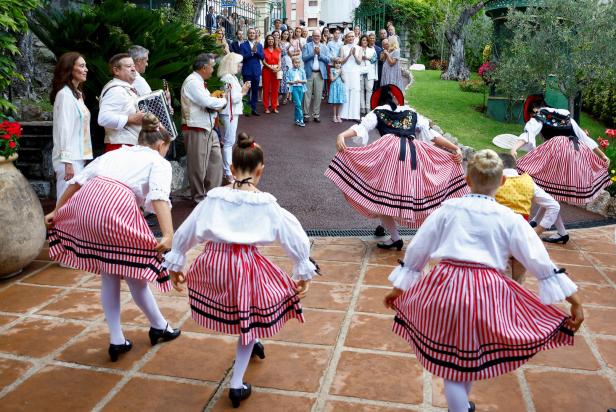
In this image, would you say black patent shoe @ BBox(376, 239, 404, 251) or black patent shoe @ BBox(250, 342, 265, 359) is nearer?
black patent shoe @ BBox(250, 342, 265, 359)

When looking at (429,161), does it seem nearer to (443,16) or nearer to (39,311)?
(39,311)

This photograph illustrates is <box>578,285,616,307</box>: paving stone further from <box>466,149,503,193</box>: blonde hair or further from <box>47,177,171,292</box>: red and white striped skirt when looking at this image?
<box>47,177,171,292</box>: red and white striped skirt

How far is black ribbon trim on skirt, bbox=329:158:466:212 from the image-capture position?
6418 mm

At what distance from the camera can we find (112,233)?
397 centimetres

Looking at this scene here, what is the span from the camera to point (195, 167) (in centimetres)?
866

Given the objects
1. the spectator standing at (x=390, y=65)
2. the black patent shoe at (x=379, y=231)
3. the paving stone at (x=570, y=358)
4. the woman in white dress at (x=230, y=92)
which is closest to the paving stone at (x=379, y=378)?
the paving stone at (x=570, y=358)

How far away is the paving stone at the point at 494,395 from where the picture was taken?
378cm

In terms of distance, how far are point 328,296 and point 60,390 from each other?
2.38m

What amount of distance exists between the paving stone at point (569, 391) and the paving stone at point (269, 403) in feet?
4.46

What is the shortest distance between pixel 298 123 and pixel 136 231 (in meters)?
10.7

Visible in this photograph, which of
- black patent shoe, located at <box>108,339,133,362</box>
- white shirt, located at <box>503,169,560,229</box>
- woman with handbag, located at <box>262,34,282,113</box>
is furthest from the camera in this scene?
woman with handbag, located at <box>262,34,282,113</box>

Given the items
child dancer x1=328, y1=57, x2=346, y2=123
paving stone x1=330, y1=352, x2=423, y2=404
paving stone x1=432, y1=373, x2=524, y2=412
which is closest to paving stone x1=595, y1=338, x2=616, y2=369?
paving stone x1=432, y1=373, x2=524, y2=412

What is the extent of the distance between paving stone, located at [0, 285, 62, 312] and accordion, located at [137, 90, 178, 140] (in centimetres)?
195

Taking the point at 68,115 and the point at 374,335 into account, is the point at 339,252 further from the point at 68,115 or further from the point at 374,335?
the point at 68,115
